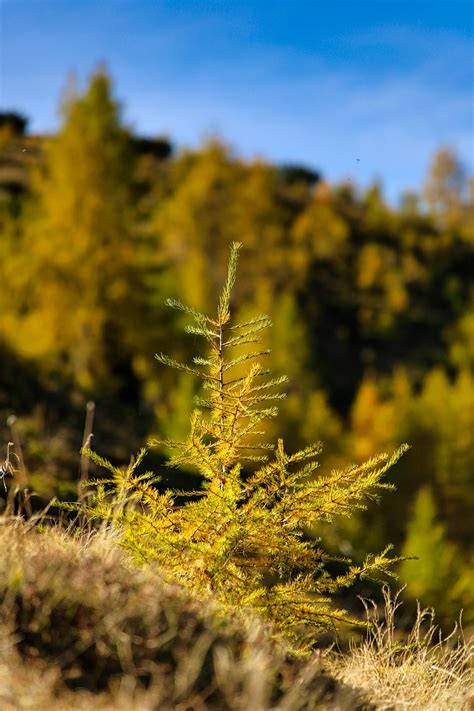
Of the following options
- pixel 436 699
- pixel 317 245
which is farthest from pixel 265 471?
pixel 317 245

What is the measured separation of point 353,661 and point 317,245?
164ft

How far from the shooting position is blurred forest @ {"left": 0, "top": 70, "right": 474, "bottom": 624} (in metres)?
13.0

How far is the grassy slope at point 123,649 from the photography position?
92.4 inches

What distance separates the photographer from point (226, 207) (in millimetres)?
35438

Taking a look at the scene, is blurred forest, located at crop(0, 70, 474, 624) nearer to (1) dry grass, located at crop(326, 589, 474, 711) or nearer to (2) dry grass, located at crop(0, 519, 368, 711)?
(2) dry grass, located at crop(0, 519, 368, 711)

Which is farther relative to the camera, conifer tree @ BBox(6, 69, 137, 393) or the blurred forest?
conifer tree @ BBox(6, 69, 137, 393)

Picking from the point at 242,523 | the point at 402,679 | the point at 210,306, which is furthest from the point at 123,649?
the point at 210,306

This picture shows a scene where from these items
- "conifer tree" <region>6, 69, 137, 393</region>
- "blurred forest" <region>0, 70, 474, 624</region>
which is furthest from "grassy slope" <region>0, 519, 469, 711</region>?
"conifer tree" <region>6, 69, 137, 393</region>

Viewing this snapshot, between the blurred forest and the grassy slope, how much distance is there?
77.0 inches

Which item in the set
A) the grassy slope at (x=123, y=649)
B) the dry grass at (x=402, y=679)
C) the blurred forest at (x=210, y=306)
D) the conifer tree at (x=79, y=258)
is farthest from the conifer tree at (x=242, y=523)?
the conifer tree at (x=79, y=258)

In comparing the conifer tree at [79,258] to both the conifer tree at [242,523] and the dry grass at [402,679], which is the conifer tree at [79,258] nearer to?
the conifer tree at [242,523]

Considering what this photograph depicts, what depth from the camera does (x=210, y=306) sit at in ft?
90.2

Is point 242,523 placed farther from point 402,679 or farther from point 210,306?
point 210,306

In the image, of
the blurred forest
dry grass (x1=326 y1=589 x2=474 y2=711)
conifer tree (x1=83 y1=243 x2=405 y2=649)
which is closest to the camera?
dry grass (x1=326 y1=589 x2=474 y2=711)
